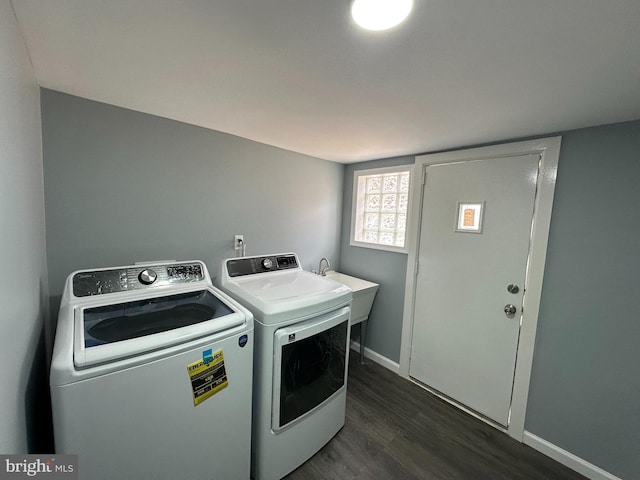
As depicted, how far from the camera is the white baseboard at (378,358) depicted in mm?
2448

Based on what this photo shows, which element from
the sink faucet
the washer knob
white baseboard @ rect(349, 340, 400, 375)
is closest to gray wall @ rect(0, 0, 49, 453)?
the washer knob

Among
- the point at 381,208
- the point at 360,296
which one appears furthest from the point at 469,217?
the point at 360,296

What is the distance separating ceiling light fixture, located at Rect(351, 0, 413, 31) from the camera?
0.69 m

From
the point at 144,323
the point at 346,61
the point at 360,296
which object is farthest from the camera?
the point at 360,296

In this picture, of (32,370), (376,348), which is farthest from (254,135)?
(376,348)

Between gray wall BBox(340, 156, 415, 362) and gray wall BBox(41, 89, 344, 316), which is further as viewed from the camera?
gray wall BBox(340, 156, 415, 362)

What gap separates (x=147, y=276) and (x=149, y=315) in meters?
0.24

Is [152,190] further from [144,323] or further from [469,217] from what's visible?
[469,217]

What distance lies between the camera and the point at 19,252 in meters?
0.83

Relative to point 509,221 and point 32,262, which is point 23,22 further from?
point 509,221

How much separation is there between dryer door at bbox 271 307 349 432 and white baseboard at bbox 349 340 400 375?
0.99 m

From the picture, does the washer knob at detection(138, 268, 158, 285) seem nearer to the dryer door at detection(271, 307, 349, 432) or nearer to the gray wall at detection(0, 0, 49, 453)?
the gray wall at detection(0, 0, 49, 453)

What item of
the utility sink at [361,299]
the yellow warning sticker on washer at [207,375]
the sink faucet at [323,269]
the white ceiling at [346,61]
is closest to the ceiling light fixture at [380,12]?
the white ceiling at [346,61]

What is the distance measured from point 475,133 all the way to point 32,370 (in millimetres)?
2678
